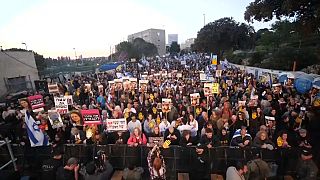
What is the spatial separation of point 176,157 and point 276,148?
8.11ft

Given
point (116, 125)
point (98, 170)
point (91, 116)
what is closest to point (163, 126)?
point (116, 125)

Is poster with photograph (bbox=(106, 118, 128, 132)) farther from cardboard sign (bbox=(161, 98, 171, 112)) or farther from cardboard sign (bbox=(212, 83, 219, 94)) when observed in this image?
cardboard sign (bbox=(212, 83, 219, 94))

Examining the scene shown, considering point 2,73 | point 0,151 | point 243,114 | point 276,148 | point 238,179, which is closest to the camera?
point 238,179

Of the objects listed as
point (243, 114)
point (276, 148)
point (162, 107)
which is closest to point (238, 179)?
point (276, 148)

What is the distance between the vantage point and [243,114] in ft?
28.7

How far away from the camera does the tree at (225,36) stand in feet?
169

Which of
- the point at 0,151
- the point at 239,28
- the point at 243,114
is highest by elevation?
the point at 239,28

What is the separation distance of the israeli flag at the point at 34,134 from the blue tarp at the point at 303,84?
13.4 metres

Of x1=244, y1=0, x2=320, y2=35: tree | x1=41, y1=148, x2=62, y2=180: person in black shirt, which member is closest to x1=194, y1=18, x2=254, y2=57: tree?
x1=244, y1=0, x2=320, y2=35: tree

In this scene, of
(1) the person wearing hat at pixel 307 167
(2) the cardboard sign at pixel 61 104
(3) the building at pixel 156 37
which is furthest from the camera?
(3) the building at pixel 156 37

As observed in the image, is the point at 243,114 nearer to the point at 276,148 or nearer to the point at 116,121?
the point at 276,148

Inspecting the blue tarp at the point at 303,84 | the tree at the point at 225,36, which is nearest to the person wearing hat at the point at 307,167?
the blue tarp at the point at 303,84

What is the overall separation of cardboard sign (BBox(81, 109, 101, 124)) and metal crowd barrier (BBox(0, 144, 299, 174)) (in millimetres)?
1131

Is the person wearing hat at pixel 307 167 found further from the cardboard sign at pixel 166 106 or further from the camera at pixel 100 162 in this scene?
the cardboard sign at pixel 166 106
